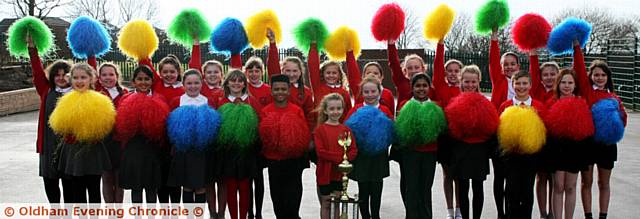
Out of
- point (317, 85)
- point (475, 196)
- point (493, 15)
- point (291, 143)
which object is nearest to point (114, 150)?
point (291, 143)

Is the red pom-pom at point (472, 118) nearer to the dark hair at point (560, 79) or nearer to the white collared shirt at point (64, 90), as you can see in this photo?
the dark hair at point (560, 79)

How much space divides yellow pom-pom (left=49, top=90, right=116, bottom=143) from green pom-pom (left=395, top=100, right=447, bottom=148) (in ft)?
7.78

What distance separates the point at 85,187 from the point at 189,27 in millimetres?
1757

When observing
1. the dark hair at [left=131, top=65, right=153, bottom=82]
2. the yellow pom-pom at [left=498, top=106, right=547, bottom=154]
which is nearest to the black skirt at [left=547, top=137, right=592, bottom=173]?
the yellow pom-pom at [left=498, top=106, right=547, bottom=154]

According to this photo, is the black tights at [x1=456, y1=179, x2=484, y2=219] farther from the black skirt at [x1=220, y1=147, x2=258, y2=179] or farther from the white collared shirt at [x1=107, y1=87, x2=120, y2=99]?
the white collared shirt at [x1=107, y1=87, x2=120, y2=99]

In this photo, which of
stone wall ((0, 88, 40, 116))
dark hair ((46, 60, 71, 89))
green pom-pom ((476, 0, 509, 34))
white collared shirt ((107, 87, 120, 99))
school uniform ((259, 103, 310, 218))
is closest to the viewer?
school uniform ((259, 103, 310, 218))

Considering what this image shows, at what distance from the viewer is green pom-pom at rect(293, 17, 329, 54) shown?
617cm

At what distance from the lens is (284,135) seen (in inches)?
205

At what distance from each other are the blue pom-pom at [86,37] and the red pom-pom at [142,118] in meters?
1.13

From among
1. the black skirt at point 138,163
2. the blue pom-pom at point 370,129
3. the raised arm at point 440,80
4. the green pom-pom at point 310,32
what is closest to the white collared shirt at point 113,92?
the black skirt at point 138,163

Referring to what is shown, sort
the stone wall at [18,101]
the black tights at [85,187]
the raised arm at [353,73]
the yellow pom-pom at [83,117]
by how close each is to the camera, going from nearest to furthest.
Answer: the yellow pom-pom at [83,117] → the black tights at [85,187] → the raised arm at [353,73] → the stone wall at [18,101]

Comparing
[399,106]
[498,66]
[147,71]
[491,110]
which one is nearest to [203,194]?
[147,71]

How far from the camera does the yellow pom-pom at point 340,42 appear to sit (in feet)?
20.9

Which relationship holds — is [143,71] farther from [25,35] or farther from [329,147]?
[329,147]
